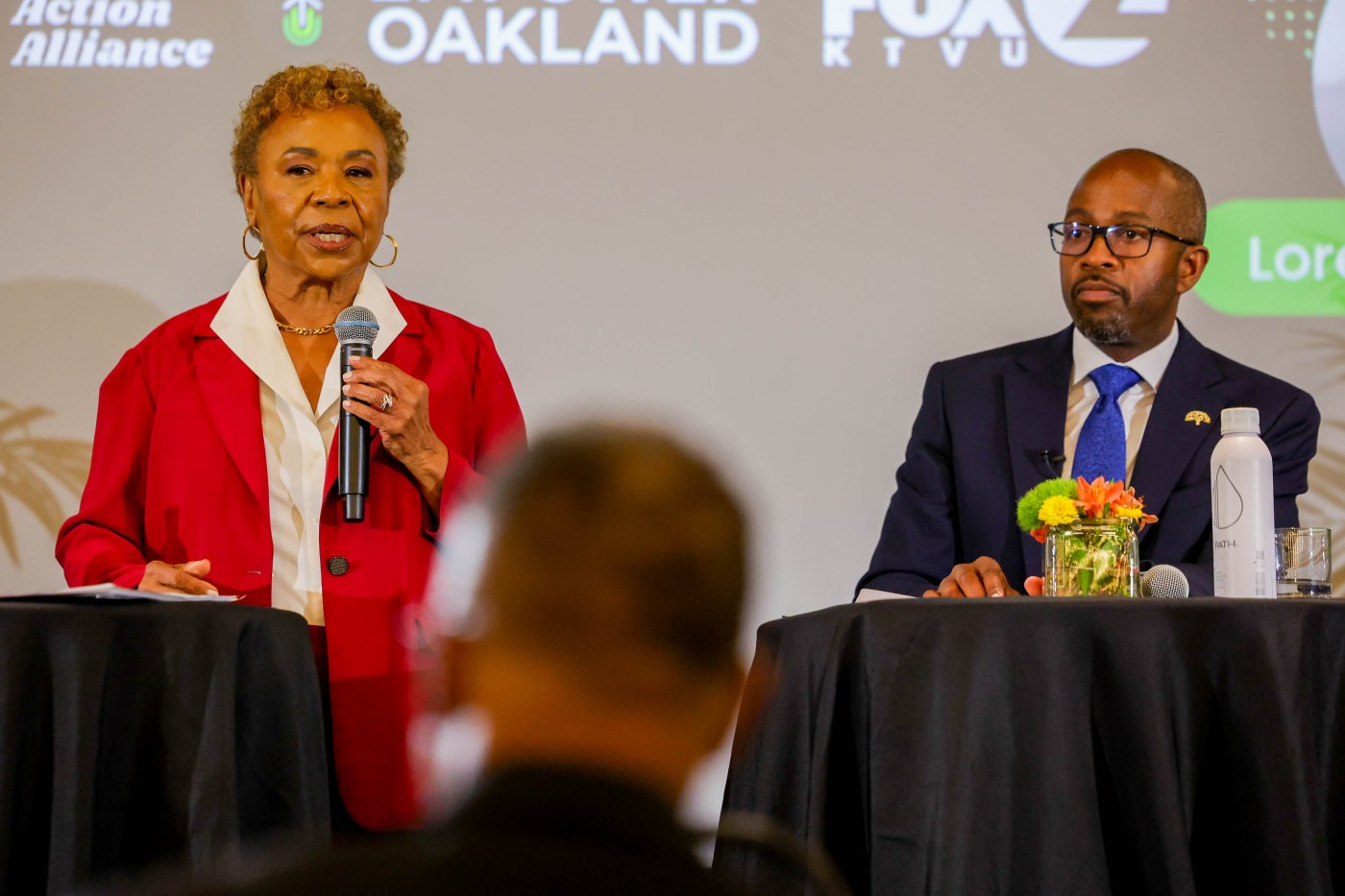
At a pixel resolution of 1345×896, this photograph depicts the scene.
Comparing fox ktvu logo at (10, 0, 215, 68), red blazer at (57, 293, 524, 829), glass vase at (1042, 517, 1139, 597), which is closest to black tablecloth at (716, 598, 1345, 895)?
glass vase at (1042, 517, 1139, 597)

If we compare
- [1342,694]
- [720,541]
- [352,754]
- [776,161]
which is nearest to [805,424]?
[776,161]

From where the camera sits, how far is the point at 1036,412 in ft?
10.7

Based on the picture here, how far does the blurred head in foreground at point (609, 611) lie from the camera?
866 mm

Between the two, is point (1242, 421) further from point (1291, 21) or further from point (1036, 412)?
point (1291, 21)

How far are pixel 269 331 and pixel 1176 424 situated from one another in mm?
1841

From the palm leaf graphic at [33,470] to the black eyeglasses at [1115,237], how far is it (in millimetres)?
2464

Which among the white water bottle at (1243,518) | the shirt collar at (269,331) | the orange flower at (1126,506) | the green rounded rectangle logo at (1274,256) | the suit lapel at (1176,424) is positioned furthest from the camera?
the green rounded rectangle logo at (1274,256)

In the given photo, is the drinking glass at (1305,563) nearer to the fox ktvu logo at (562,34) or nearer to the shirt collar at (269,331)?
the shirt collar at (269,331)

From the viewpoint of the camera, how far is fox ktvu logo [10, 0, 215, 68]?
12.9 feet

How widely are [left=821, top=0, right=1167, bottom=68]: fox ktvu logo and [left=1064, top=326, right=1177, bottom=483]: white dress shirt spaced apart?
0.88 m

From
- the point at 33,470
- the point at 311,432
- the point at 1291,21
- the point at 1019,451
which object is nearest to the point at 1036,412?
the point at 1019,451

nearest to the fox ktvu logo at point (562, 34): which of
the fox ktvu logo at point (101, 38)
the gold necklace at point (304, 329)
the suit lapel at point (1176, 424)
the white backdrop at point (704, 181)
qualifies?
the white backdrop at point (704, 181)

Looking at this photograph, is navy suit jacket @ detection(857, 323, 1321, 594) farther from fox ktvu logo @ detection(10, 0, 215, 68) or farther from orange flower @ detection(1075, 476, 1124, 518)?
fox ktvu logo @ detection(10, 0, 215, 68)

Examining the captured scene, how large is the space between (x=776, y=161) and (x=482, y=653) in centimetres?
318
